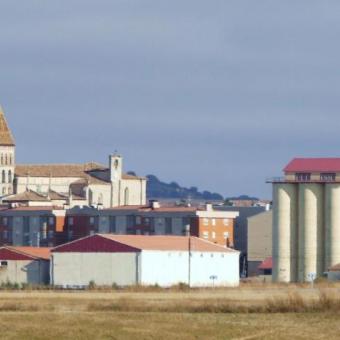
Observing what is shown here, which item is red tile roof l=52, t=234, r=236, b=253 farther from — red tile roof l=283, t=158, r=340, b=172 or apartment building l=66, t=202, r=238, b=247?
apartment building l=66, t=202, r=238, b=247

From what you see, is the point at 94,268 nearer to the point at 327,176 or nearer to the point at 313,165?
the point at 327,176

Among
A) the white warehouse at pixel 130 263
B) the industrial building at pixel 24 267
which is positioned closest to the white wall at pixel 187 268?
the white warehouse at pixel 130 263

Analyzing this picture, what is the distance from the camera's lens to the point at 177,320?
205 ft

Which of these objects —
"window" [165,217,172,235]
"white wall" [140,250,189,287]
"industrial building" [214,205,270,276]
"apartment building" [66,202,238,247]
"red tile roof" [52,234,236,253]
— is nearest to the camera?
"white wall" [140,250,189,287]

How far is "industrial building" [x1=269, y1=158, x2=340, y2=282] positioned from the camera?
136875mm

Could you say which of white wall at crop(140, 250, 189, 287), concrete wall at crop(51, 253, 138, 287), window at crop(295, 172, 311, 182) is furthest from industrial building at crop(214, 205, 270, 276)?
concrete wall at crop(51, 253, 138, 287)

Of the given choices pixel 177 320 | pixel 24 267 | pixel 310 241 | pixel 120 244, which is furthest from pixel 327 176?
pixel 177 320

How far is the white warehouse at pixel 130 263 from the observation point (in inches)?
4993

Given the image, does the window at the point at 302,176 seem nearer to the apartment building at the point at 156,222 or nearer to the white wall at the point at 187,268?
the white wall at the point at 187,268

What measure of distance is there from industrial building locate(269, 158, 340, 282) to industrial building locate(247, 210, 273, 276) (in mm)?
22646

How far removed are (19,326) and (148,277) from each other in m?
67.3

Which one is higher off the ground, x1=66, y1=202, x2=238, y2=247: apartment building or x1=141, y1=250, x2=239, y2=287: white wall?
x1=66, y1=202, x2=238, y2=247: apartment building

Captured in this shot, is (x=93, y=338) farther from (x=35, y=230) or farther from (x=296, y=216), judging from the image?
(x=35, y=230)

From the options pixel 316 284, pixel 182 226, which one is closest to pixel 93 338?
pixel 316 284
